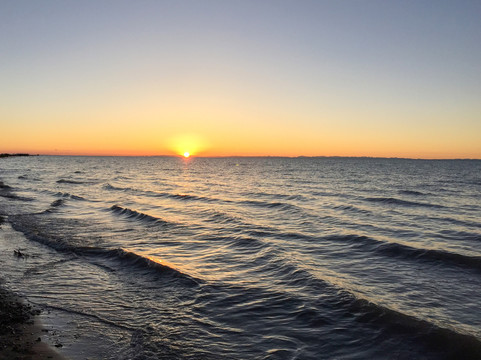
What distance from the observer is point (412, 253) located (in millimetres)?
15758

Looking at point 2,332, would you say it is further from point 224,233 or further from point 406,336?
point 224,233

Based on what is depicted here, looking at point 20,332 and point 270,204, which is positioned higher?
point 270,204

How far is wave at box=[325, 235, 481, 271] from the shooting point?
1452 cm

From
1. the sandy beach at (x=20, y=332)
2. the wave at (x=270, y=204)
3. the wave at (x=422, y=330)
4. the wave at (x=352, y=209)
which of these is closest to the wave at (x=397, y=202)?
the wave at (x=352, y=209)

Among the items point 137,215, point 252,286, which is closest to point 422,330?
point 252,286

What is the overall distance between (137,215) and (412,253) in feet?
60.7

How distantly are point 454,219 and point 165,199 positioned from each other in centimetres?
2617

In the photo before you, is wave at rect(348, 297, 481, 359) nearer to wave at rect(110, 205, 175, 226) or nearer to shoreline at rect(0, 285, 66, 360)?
shoreline at rect(0, 285, 66, 360)

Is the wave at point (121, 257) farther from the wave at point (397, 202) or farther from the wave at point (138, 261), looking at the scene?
the wave at point (397, 202)

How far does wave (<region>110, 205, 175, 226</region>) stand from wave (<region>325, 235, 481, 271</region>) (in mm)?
11990

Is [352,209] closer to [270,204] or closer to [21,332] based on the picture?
[270,204]

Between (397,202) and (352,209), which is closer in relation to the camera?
(352,209)

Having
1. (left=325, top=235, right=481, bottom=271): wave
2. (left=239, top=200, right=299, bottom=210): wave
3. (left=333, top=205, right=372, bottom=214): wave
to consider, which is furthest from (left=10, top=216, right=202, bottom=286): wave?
(left=333, top=205, right=372, bottom=214): wave

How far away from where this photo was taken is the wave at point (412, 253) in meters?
14.5
